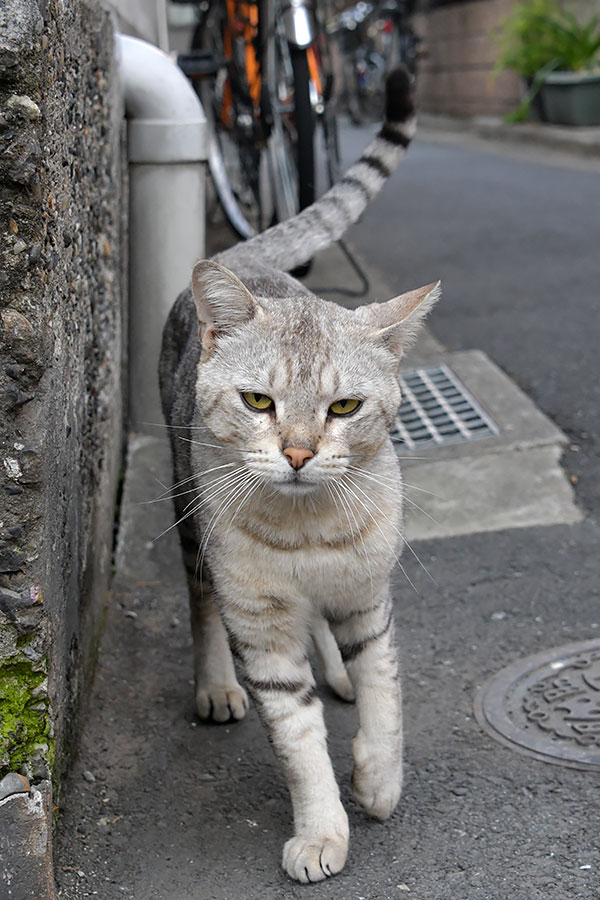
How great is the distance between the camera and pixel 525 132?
13.3m

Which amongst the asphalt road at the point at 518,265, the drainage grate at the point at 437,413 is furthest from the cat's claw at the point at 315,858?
the drainage grate at the point at 437,413

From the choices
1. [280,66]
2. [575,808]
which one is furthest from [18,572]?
[280,66]

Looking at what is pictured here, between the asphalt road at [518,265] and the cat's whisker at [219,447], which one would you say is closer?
the cat's whisker at [219,447]

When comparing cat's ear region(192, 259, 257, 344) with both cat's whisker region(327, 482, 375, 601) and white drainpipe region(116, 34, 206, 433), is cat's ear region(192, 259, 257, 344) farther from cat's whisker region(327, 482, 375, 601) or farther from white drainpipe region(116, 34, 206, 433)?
white drainpipe region(116, 34, 206, 433)

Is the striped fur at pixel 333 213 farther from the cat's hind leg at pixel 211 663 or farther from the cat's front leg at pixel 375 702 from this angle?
the cat's front leg at pixel 375 702

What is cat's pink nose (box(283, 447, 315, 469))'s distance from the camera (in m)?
2.15

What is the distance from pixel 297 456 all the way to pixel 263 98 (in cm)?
425

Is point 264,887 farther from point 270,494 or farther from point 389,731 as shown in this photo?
point 270,494

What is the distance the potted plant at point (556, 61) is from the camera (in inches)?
477

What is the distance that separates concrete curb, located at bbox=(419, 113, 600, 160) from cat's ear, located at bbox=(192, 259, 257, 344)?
957cm

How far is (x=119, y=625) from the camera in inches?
132

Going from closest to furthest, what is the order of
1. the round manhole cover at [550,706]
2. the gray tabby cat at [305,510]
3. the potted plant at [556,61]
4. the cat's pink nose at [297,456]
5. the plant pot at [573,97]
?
the cat's pink nose at [297,456], the gray tabby cat at [305,510], the round manhole cover at [550,706], the plant pot at [573,97], the potted plant at [556,61]

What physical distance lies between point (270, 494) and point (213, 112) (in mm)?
5045

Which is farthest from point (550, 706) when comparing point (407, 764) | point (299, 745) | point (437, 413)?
point (437, 413)
